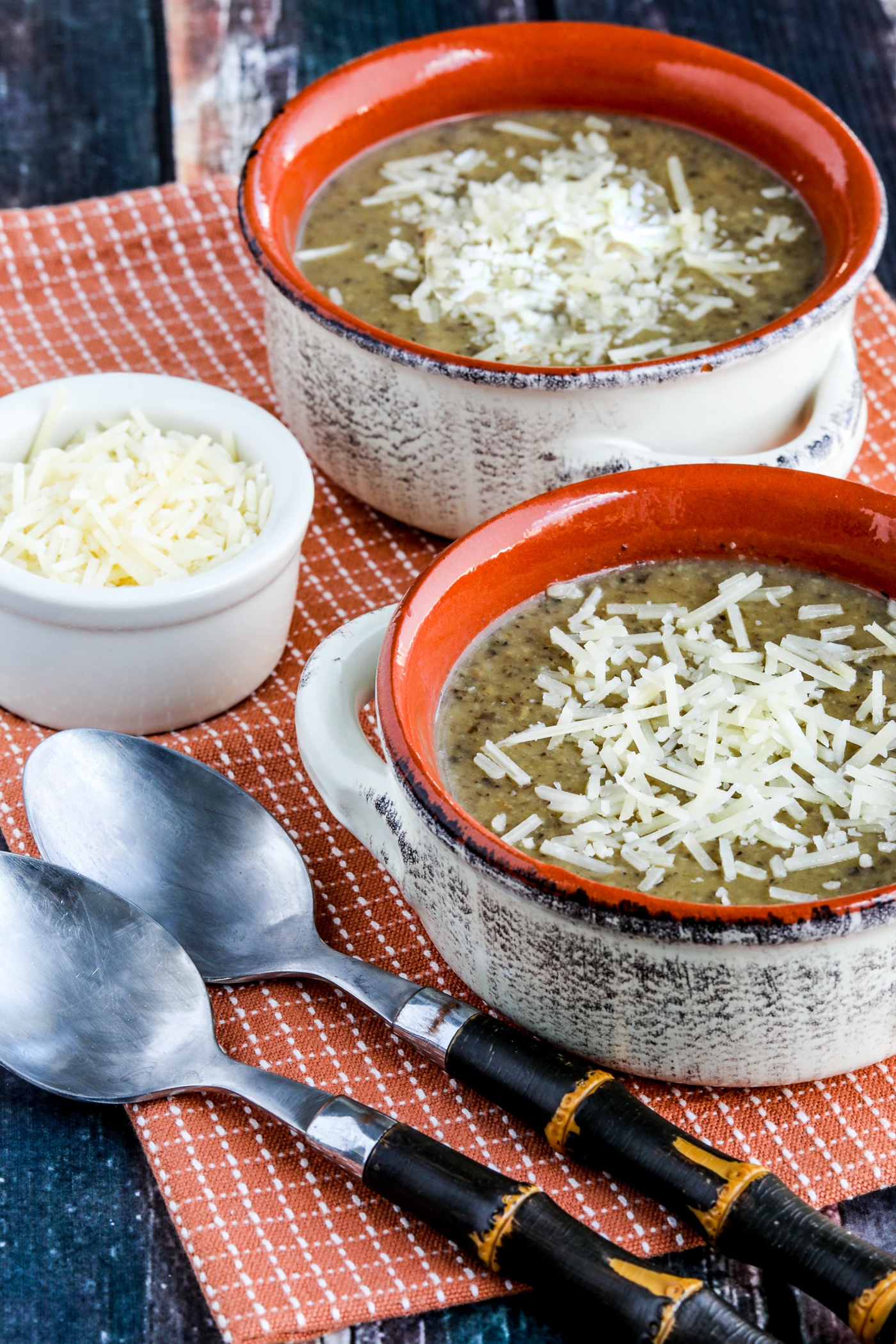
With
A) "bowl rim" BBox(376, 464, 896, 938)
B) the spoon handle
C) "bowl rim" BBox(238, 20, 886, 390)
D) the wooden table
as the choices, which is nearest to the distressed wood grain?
the wooden table

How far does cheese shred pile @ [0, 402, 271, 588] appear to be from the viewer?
1.75m

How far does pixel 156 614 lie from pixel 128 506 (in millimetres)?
151

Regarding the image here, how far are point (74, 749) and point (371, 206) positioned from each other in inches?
35.2

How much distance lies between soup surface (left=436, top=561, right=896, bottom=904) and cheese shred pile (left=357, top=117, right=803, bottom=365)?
380 mm

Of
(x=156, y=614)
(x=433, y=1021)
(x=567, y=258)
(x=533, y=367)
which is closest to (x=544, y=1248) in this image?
→ (x=433, y=1021)

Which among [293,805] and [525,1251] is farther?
[293,805]

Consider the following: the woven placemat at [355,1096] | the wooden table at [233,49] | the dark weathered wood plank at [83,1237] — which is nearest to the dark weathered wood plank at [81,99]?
the wooden table at [233,49]

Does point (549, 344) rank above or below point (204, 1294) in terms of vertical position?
above

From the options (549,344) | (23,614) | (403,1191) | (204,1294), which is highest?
(549,344)

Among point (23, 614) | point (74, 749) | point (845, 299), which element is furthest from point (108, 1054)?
point (845, 299)

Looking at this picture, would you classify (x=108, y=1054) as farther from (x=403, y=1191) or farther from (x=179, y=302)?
(x=179, y=302)

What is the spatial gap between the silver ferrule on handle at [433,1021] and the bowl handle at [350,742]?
0.12 m

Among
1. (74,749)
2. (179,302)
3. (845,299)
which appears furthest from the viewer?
(179,302)

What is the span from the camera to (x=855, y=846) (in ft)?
4.52
